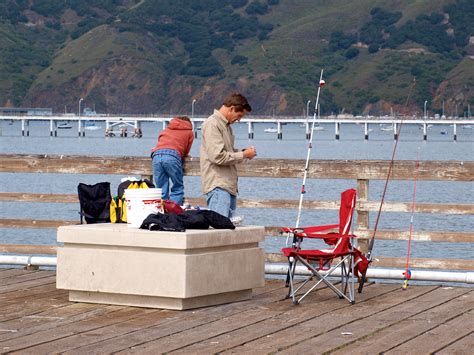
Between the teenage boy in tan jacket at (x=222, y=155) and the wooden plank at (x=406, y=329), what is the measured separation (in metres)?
1.71

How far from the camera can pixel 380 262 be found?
9961 millimetres

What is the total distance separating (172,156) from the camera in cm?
1019

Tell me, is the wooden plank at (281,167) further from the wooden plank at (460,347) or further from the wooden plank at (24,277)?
the wooden plank at (460,347)

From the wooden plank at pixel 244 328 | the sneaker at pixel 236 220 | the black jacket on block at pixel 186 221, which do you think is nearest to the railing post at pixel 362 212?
the wooden plank at pixel 244 328

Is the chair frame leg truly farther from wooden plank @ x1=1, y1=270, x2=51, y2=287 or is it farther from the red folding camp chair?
wooden plank @ x1=1, y1=270, x2=51, y2=287

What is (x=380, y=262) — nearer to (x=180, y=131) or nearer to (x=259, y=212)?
(x=180, y=131)

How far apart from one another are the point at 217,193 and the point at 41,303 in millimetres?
1505

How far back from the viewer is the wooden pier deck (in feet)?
23.1

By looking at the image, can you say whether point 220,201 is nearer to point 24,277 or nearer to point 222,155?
point 222,155

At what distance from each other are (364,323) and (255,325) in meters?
0.69

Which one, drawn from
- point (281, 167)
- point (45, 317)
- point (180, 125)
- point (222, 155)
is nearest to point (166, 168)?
point (180, 125)

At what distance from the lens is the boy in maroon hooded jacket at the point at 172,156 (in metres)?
10.2

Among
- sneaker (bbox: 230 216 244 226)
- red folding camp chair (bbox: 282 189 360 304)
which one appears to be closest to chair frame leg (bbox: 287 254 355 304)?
red folding camp chair (bbox: 282 189 360 304)

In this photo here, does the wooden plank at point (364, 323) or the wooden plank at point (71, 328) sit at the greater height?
the wooden plank at point (364, 323)
